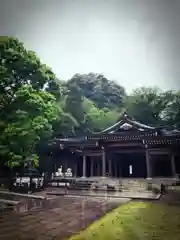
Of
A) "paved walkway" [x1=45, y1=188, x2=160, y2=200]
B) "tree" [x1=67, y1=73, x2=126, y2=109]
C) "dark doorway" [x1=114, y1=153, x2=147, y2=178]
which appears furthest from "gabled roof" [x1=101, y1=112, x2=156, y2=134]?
"paved walkway" [x1=45, y1=188, x2=160, y2=200]

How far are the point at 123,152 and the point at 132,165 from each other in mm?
275

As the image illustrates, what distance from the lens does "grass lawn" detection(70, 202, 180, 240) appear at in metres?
2.09

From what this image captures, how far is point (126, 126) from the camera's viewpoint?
3.10 meters

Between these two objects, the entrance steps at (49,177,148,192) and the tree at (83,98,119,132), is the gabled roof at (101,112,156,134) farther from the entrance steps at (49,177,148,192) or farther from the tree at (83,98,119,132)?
the entrance steps at (49,177,148,192)

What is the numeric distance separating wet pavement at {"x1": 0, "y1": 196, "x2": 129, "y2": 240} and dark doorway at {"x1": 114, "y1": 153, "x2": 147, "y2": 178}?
1.06 ft

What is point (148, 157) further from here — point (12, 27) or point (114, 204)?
point (12, 27)

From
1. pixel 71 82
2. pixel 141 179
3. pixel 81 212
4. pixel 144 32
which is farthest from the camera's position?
pixel 71 82

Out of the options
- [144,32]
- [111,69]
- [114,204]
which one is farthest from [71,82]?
[114,204]

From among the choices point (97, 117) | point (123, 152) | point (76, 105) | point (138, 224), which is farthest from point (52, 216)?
point (76, 105)

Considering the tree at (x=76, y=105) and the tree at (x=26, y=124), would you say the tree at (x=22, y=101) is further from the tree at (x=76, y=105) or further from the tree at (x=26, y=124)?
the tree at (x=76, y=105)

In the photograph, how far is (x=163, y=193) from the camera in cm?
263

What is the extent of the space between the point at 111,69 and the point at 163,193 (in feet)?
5.44

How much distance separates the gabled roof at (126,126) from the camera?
118 inches

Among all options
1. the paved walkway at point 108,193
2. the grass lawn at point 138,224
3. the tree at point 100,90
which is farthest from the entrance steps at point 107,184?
the tree at point 100,90
